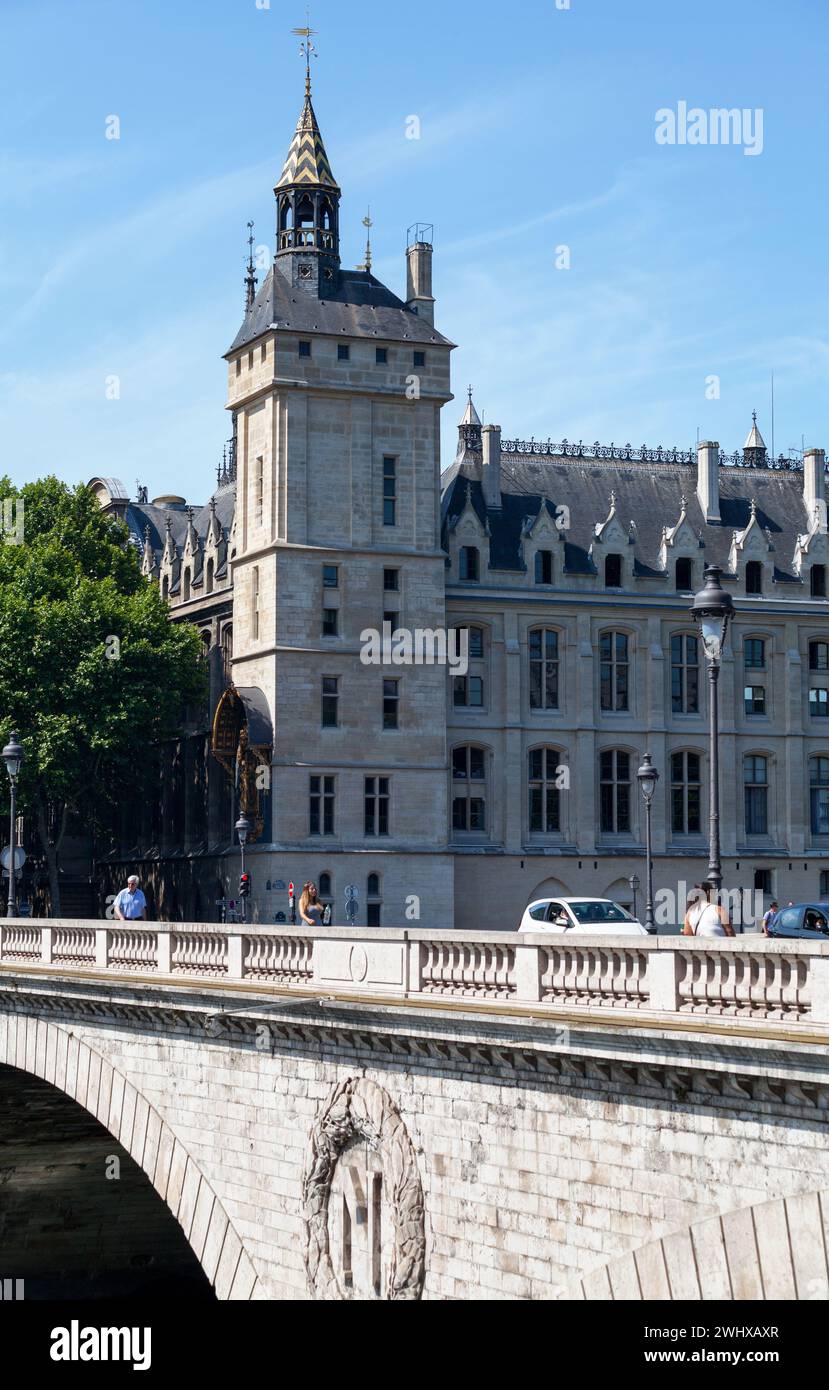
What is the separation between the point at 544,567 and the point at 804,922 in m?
44.7

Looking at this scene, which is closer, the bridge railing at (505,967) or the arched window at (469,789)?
the bridge railing at (505,967)

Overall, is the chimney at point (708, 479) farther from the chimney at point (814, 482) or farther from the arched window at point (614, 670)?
the arched window at point (614, 670)

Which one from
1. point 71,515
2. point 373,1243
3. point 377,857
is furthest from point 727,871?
point 373,1243

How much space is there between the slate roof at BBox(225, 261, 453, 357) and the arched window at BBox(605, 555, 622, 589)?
35.0 ft

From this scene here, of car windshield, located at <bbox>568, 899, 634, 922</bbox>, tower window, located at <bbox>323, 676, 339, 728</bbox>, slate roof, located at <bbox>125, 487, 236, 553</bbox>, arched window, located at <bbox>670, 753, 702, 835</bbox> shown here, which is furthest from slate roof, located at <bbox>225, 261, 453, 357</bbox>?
car windshield, located at <bbox>568, 899, 634, 922</bbox>

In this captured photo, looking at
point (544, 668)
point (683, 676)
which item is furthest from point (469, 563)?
point (683, 676)

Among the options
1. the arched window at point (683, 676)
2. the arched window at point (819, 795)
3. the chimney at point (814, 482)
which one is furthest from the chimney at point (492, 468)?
the arched window at point (819, 795)

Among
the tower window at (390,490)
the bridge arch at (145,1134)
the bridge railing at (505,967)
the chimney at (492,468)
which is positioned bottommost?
the bridge arch at (145,1134)

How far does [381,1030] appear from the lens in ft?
70.8

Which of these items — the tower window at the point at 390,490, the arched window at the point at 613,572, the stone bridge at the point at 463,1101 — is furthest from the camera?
the arched window at the point at 613,572

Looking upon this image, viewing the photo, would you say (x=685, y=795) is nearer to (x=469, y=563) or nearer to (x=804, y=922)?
(x=469, y=563)

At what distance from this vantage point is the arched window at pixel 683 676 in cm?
7806

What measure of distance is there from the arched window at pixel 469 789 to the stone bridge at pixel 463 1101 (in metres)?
40.4

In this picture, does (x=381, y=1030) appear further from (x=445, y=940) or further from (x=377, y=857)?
(x=377, y=857)
